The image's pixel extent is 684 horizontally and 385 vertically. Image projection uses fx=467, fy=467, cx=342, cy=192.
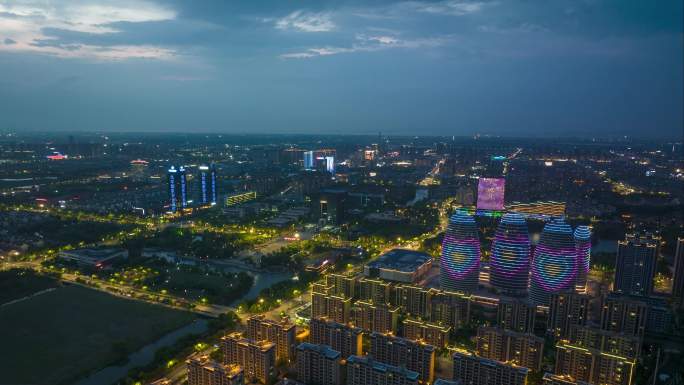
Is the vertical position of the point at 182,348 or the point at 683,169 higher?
the point at 683,169

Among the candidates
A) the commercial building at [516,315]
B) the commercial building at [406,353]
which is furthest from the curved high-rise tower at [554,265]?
the commercial building at [406,353]

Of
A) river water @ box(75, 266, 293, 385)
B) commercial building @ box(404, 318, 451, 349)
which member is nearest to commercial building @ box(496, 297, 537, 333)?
commercial building @ box(404, 318, 451, 349)

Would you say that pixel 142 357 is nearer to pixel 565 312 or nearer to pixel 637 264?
pixel 565 312

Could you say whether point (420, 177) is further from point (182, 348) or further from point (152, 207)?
point (182, 348)

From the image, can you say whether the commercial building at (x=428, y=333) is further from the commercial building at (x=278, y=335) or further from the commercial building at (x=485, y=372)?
the commercial building at (x=278, y=335)

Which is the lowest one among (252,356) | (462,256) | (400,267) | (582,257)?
(252,356)

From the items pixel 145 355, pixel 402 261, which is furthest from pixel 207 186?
pixel 145 355

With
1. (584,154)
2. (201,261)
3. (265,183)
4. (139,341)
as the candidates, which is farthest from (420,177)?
(139,341)

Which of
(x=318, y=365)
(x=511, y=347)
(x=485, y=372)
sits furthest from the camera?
(x=511, y=347)
